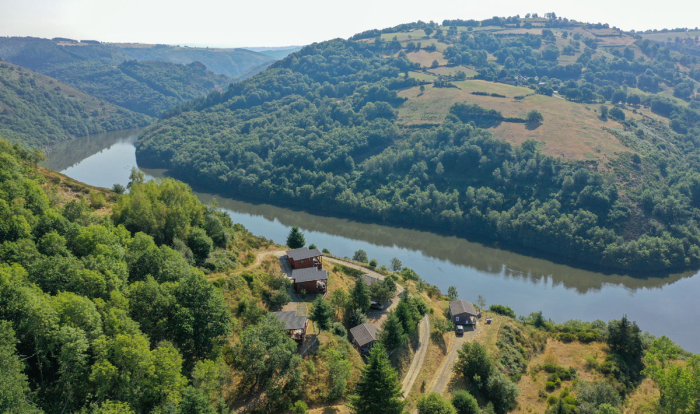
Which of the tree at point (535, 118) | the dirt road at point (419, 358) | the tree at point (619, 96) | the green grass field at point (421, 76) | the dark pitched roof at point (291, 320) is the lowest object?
the dirt road at point (419, 358)

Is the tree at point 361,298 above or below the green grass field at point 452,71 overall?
below

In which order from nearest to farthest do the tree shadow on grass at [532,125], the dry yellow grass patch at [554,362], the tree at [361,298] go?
1. the dry yellow grass patch at [554,362]
2. the tree at [361,298]
3. the tree shadow on grass at [532,125]

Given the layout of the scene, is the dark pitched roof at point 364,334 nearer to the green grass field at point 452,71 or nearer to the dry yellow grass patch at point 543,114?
the dry yellow grass patch at point 543,114

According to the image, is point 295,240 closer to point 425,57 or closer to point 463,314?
point 463,314

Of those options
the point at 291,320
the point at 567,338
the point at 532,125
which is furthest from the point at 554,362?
the point at 532,125

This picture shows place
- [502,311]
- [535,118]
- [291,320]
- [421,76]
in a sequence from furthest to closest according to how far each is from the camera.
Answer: [421,76], [535,118], [502,311], [291,320]

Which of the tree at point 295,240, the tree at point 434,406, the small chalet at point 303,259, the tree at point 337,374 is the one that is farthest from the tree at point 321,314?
the tree at point 295,240

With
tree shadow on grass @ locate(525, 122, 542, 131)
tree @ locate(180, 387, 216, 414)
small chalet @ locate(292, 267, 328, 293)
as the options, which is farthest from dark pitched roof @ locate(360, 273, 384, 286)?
tree shadow on grass @ locate(525, 122, 542, 131)

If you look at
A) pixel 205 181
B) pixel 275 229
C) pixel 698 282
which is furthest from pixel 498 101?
pixel 205 181
